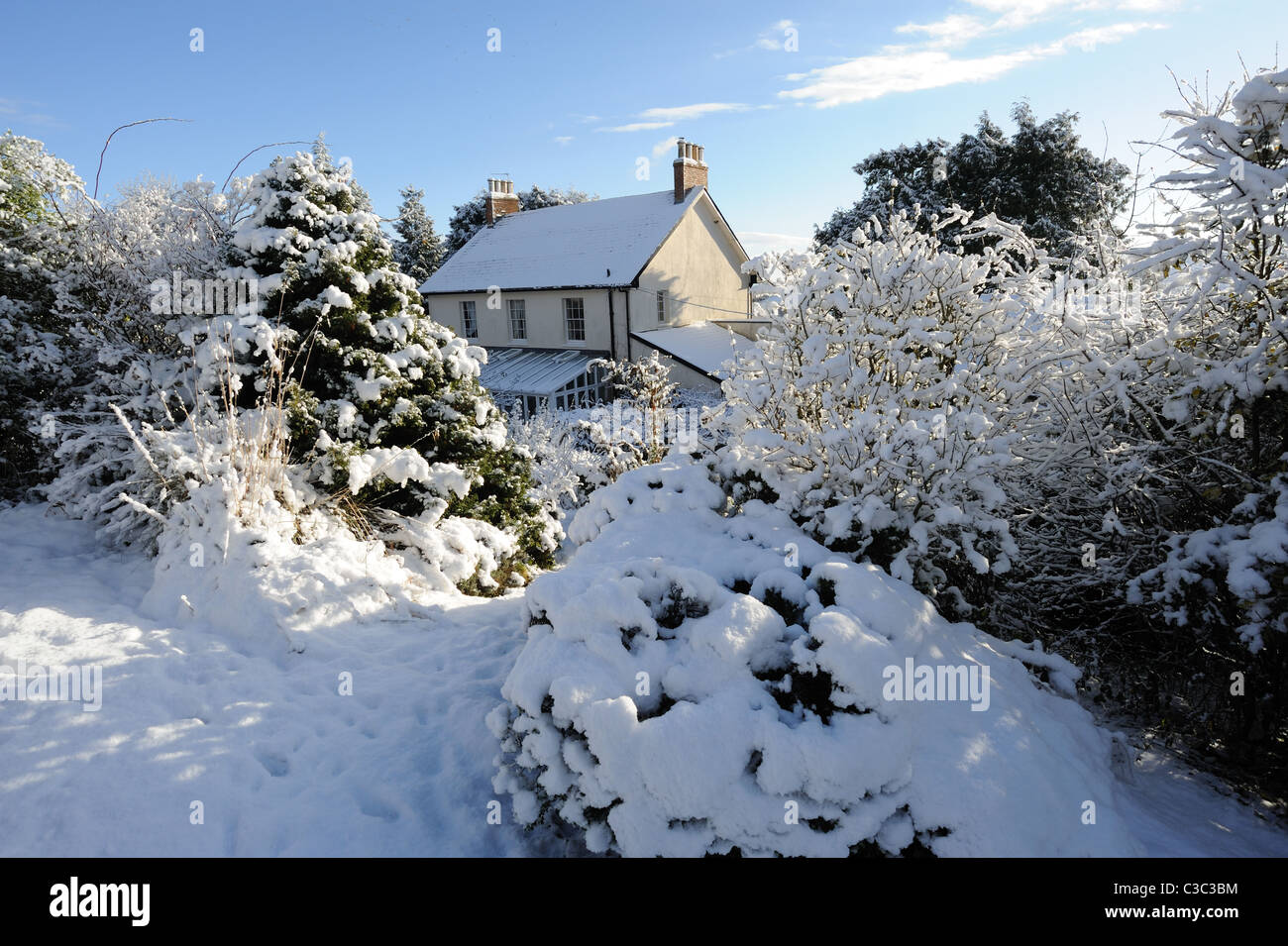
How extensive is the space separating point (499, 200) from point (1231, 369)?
96.7 ft

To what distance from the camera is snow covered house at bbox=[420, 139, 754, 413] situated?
21797 millimetres

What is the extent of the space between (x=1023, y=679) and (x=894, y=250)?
2960 millimetres

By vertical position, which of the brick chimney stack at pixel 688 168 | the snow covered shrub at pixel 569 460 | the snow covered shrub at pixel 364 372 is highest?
the brick chimney stack at pixel 688 168

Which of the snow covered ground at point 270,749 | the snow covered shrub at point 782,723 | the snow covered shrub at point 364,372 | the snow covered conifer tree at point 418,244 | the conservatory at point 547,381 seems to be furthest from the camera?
the snow covered conifer tree at point 418,244

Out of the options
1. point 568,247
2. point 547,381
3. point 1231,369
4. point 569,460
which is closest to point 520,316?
point 568,247

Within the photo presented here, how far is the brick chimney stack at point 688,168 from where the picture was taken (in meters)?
22.9

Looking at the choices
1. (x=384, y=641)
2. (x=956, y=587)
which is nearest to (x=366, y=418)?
(x=384, y=641)

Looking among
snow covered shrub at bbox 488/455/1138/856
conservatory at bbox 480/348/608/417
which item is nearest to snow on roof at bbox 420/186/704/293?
conservatory at bbox 480/348/608/417

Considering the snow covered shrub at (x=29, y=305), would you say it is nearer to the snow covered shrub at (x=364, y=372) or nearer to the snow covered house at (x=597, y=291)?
the snow covered shrub at (x=364, y=372)

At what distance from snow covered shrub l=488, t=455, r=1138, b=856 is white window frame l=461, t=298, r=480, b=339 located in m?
24.1

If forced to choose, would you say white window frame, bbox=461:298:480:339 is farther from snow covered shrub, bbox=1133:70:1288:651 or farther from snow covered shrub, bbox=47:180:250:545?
snow covered shrub, bbox=1133:70:1288:651

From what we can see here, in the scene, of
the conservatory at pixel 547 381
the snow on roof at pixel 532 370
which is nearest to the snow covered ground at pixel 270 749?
the conservatory at pixel 547 381

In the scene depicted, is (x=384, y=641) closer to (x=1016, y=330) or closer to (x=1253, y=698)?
(x=1016, y=330)

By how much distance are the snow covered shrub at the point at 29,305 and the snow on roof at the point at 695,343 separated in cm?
1501
